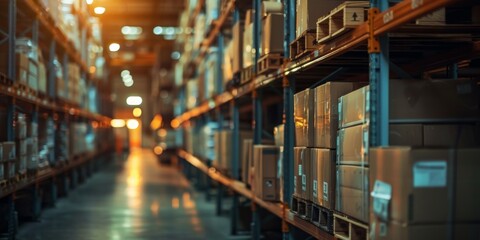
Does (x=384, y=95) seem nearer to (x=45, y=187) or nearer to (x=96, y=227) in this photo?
(x=96, y=227)

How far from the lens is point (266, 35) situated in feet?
21.7

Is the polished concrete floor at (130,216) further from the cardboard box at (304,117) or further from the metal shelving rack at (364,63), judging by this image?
the cardboard box at (304,117)

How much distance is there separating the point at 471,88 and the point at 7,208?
6090 millimetres

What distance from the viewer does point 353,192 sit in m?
4.02

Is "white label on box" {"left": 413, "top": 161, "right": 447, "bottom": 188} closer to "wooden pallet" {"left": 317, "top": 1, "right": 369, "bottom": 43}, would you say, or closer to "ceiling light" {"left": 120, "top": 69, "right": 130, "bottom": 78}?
"wooden pallet" {"left": 317, "top": 1, "right": 369, "bottom": 43}

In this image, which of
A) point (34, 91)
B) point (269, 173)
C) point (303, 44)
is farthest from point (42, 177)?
point (303, 44)

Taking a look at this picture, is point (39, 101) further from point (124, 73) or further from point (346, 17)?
point (124, 73)

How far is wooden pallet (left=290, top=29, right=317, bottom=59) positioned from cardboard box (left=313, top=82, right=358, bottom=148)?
1.34 feet

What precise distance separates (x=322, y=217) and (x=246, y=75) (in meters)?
3.43

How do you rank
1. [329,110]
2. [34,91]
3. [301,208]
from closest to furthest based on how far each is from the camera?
[329,110]
[301,208]
[34,91]

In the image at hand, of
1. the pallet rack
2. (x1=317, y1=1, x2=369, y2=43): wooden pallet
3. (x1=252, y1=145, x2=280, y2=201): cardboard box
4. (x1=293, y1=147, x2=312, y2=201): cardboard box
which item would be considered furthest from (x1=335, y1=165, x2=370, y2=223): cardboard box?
the pallet rack

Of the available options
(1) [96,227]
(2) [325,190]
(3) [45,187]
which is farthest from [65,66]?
(2) [325,190]

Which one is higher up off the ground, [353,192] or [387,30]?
[387,30]

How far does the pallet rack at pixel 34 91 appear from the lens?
7.50 meters
